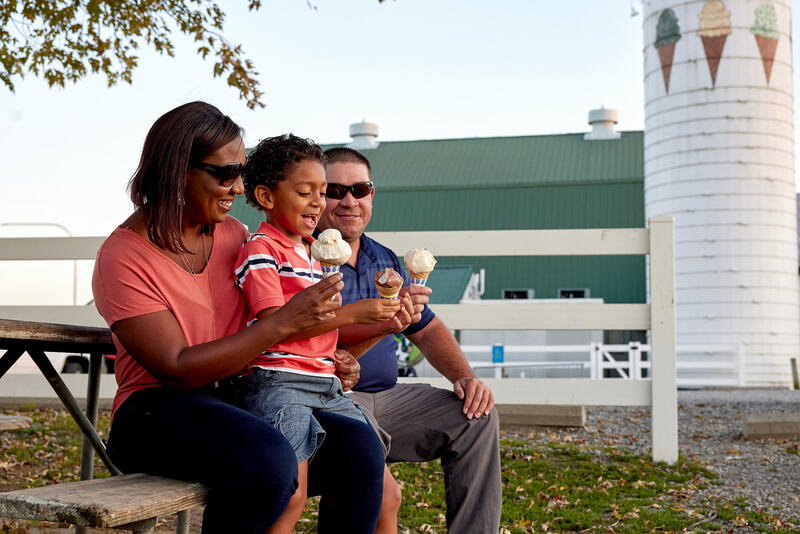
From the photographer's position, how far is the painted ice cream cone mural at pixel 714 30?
59.6 ft

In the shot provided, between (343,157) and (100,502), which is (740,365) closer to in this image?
(343,157)

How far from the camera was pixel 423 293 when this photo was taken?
3.05 m

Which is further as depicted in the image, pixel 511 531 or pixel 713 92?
pixel 713 92

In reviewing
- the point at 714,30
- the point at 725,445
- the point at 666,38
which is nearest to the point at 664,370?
the point at 725,445

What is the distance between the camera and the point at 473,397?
3.23 meters

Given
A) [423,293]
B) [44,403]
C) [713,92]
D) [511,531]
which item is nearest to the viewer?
[423,293]

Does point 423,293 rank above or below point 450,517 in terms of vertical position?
above

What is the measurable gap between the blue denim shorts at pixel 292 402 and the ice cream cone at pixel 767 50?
17896mm

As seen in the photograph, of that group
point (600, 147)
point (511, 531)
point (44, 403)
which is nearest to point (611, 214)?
point (600, 147)

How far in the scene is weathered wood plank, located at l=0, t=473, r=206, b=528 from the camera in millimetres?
1949

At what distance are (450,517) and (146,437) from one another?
1233 mm

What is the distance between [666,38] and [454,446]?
57.0 feet

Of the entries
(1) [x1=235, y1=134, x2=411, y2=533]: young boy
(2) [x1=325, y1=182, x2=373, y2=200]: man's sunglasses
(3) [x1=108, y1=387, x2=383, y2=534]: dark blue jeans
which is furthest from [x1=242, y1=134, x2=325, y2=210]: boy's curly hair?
(3) [x1=108, y1=387, x2=383, y2=534]: dark blue jeans

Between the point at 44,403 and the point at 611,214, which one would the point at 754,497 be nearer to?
the point at 44,403
